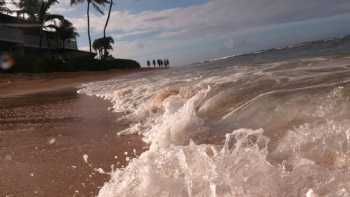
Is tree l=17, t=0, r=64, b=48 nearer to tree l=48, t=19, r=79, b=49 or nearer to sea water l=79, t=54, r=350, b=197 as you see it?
tree l=48, t=19, r=79, b=49

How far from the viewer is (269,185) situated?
2.12 m

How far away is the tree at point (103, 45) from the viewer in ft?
145

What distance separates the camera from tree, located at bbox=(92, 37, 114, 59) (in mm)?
44094

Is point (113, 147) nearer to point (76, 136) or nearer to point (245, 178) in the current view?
point (76, 136)

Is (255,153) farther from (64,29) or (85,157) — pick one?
(64,29)

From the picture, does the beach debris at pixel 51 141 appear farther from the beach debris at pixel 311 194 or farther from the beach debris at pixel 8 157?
the beach debris at pixel 311 194

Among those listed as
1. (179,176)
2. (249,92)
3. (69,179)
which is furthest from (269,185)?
(249,92)

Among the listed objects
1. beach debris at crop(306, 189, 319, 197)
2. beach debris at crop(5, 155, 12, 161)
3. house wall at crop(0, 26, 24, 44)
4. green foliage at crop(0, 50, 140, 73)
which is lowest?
beach debris at crop(5, 155, 12, 161)

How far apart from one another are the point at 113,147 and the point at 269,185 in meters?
2.09

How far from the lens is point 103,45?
4416 centimetres

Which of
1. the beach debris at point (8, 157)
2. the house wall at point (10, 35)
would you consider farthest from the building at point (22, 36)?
the beach debris at point (8, 157)

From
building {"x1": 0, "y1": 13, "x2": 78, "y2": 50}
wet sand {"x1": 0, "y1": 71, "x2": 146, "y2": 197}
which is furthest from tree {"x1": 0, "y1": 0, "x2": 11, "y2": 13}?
wet sand {"x1": 0, "y1": 71, "x2": 146, "y2": 197}

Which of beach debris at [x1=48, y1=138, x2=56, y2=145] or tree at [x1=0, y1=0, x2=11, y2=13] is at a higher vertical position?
tree at [x1=0, y1=0, x2=11, y2=13]

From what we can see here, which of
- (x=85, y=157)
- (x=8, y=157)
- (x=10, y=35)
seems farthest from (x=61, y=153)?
(x=10, y=35)
